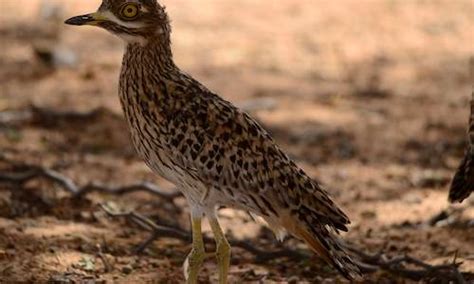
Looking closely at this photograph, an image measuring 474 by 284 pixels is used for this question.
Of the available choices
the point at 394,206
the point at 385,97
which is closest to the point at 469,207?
the point at 394,206

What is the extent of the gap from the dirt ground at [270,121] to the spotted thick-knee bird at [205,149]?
2.57ft

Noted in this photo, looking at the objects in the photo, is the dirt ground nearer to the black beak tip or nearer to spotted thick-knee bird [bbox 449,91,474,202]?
spotted thick-knee bird [bbox 449,91,474,202]

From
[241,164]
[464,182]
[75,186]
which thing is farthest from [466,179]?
[75,186]

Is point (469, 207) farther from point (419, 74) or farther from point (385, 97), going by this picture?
point (419, 74)

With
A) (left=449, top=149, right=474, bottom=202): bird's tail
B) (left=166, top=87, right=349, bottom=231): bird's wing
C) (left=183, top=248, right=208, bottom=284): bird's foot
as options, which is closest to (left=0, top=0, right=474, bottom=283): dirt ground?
(left=449, top=149, right=474, bottom=202): bird's tail

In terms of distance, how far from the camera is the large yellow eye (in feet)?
16.7

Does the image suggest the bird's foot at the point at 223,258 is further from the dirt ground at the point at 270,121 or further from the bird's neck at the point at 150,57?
the bird's neck at the point at 150,57

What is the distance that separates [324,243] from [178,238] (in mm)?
1471

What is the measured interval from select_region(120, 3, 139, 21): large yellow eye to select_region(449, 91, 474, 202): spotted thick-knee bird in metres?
2.09

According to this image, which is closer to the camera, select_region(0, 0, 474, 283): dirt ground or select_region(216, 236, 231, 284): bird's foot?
select_region(216, 236, 231, 284): bird's foot

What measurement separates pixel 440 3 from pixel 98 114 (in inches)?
236

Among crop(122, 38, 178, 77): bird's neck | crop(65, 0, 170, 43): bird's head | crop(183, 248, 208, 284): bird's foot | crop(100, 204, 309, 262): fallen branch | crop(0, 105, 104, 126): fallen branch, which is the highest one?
crop(65, 0, 170, 43): bird's head

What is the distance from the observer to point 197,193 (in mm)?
5121

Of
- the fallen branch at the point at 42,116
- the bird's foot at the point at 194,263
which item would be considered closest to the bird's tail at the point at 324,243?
the bird's foot at the point at 194,263
